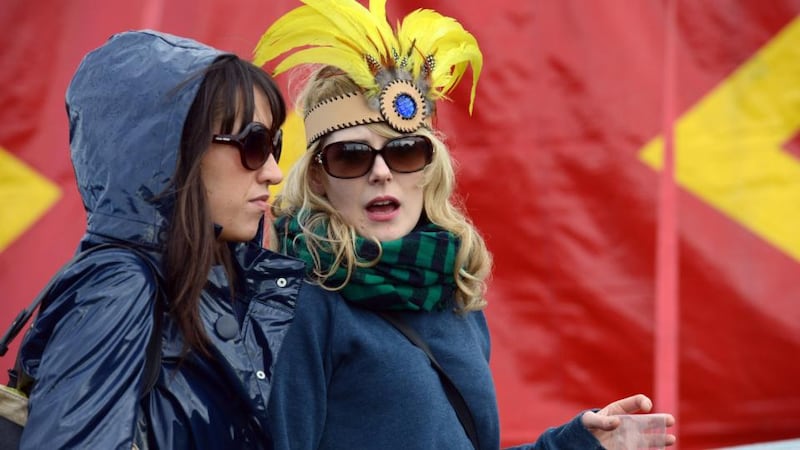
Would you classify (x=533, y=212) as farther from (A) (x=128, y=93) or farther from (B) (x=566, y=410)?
(A) (x=128, y=93)

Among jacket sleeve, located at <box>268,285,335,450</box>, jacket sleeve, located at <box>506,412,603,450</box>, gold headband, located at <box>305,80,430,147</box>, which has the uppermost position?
gold headband, located at <box>305,80,430,147</box>

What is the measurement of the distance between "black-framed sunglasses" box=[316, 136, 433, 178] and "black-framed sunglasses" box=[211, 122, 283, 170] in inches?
14.9

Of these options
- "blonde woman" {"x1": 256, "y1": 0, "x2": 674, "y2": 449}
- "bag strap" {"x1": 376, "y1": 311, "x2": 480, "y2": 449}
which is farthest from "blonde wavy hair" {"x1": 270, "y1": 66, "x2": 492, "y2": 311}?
"bag strap" {"x1": 376, "y1": 311, "x2": 480, "y2": 449}

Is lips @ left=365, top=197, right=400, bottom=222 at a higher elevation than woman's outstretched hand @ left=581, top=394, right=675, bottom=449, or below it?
higher

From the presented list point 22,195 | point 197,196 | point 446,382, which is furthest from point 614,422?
point 22,195

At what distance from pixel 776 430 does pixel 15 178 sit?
106 inches

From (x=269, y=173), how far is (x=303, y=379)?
403 millimetres

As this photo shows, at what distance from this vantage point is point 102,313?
1.63 metres

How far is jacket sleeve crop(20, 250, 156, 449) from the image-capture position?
1.57 metres

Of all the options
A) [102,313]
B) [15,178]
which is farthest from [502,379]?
[102,313]

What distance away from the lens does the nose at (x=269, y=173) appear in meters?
1.98

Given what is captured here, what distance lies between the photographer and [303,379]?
215cm

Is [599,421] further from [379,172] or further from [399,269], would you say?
[379,172]

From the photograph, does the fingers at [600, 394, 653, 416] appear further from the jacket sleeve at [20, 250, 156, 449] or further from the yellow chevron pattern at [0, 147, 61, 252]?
the yellow chevron pattern at [0, 147, 61, 252]
